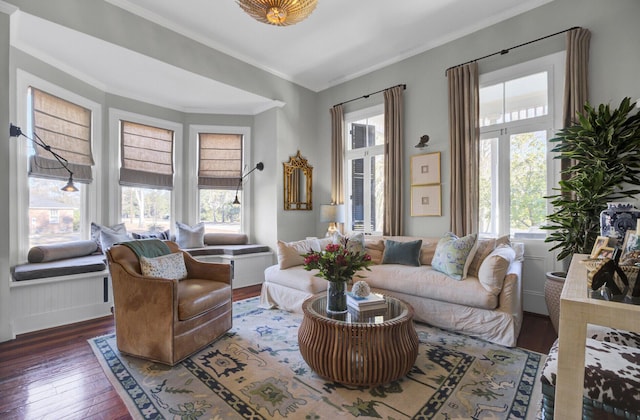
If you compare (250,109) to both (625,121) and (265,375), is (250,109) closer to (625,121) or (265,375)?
(265,375)

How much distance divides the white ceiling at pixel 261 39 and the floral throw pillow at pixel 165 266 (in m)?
2.43

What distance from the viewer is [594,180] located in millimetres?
2590

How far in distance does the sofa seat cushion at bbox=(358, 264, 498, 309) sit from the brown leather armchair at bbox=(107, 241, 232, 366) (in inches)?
59.1

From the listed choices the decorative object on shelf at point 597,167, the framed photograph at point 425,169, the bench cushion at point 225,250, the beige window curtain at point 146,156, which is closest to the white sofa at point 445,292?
the decorative object on shelf at point 597,167

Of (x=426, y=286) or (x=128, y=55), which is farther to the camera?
(x=128, y=55)

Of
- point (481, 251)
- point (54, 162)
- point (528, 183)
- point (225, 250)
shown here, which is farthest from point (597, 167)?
point (54, 162)

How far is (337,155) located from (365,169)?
56 centimetres

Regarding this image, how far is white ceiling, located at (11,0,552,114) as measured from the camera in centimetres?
331

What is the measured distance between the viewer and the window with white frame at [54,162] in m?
3.38

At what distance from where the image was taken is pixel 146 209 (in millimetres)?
4754

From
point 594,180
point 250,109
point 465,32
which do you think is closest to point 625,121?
point 594,180

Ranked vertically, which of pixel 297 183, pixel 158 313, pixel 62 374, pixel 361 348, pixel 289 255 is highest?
pixel 297 183

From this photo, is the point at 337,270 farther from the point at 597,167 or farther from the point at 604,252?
the point at 597,167

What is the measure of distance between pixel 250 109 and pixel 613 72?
4.70 metres
